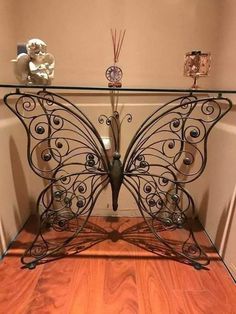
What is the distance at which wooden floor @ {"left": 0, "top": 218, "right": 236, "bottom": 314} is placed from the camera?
1.11 m

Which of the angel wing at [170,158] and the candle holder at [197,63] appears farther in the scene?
the angel wing at [170,158]

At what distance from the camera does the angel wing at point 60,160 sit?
1.44 meters

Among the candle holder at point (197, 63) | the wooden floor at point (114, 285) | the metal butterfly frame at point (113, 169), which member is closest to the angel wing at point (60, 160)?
the metal butterfly frame at point (113, 169)

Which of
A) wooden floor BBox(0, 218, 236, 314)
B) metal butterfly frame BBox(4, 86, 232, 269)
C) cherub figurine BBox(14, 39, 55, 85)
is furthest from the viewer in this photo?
metal butterfly frame BBox(4, 86, 232, 269)

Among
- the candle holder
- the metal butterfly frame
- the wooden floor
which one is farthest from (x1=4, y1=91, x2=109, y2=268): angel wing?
the candle holder

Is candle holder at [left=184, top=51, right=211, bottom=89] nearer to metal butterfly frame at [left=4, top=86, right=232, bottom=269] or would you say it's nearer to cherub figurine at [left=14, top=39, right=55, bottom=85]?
metal butterfly frame at [left=4, top=86, right=232, bottom=269]

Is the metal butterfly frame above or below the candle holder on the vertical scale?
below

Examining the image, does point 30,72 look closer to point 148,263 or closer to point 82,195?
point 82,195

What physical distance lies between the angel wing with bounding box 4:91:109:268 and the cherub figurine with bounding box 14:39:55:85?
0.45 feet

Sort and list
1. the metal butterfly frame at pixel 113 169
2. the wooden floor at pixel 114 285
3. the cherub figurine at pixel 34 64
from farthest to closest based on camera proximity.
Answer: the metal butterfly frame at pixel 113 169
the cherub figurine at pixel 34 64
the wooden floor at pixel 114 285

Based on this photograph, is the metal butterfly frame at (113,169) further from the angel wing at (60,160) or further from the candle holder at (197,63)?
the candle holder at (197,63)

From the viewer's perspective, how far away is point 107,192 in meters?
1.86

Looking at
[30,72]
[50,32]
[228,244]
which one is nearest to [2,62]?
[30,72]

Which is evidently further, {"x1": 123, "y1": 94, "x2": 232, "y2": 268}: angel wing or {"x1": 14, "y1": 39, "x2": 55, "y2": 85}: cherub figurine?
{"x1": 123, "y1": 94, "x2": 232, "y2": 268}: angel wing
